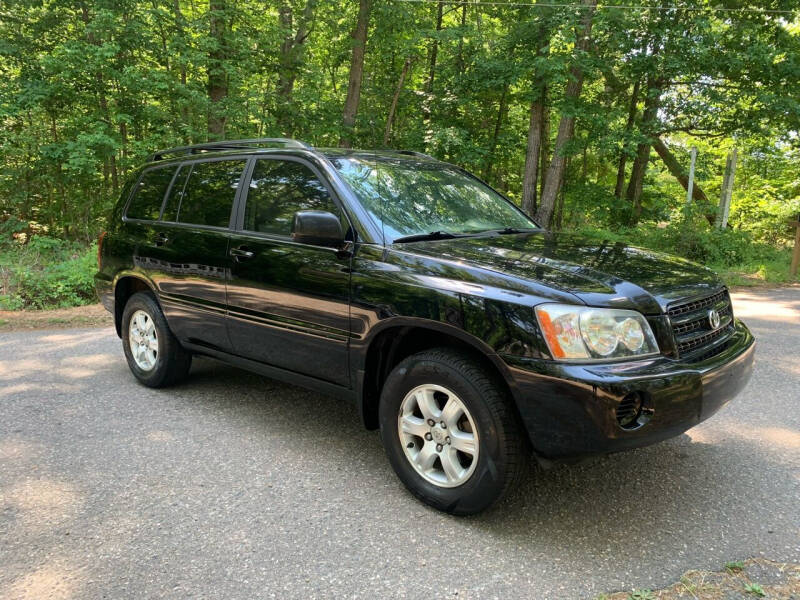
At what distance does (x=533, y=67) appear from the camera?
14.4 meters

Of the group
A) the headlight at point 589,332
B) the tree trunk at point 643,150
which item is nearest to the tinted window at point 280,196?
the headlight at point 589,332

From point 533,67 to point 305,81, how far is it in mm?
6993

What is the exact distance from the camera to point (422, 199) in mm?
3662

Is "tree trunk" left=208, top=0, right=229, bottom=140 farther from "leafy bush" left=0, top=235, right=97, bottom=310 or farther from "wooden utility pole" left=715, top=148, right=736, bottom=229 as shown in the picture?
"wooden utility pole" left=715, top=148, right=736, bottom=229

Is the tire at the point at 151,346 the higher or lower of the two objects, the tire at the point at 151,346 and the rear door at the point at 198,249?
the lower

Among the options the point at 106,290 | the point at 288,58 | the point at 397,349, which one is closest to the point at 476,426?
the point at 397,349

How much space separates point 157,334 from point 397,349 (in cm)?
240

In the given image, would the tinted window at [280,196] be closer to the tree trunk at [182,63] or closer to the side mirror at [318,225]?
the side mirror at [318,225]

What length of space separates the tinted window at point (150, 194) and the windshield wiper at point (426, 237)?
7.96 ft

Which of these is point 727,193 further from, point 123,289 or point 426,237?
point 123,289

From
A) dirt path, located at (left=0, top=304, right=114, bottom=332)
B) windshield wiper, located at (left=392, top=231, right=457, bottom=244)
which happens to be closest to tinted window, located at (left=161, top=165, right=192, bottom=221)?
windshield wiper, located at (left=392, top=231, right=457, bottom=244)

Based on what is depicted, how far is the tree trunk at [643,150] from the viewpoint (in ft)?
50.6

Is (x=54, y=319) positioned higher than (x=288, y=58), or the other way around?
(x=288, y=58)

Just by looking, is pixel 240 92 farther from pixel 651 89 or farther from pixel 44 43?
pixel 651 89
